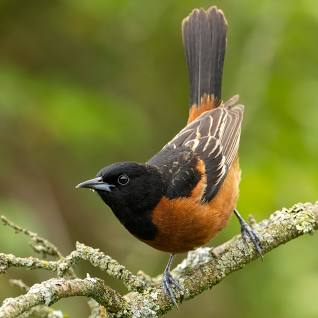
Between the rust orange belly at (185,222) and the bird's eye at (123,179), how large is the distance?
0.82 feet

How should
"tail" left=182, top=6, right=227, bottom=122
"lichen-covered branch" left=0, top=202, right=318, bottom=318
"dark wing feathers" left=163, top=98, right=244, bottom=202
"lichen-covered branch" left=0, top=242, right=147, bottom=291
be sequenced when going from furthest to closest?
"tail" left=182, top=6, right=227, bottom=122 < "dark wing feathers" left=163, top=98, right=244, bottom=202 < "lichen-covered branch" left=0, top=242, right=147, bottom=291 < "lichen-covered branch" left=0, top=202, right=318, bottom=318

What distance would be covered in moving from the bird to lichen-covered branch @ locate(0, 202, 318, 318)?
69mm

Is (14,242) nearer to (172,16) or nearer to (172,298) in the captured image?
(172,298)

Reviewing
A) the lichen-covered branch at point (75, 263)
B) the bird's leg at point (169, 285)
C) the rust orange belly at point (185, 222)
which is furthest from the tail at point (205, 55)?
the lichen-covered branch at point (75, 263)

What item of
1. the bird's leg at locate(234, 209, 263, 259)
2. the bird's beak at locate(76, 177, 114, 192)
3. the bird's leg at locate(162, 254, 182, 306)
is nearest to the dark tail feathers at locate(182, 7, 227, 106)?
the bird's leg at locate(234, 209, 263, 259)

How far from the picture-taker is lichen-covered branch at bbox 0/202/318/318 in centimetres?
225

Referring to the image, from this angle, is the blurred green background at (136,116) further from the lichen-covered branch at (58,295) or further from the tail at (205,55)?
the lichen-covered branch at (58,295)

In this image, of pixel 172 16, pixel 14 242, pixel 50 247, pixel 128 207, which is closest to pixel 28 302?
pixel 50 247

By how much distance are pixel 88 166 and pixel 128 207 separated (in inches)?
94.3

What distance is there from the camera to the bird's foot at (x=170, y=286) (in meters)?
3.00

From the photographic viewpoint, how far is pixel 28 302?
215 cm

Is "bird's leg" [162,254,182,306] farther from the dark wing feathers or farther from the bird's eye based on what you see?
the dark wing feathers

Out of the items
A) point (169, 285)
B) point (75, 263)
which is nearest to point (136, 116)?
point (169, 285)

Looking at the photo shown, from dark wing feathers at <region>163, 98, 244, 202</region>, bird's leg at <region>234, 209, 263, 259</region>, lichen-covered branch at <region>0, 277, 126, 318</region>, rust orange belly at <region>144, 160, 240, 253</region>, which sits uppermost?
dark wing feathers at <region>163, 98, 244, 202</region>
